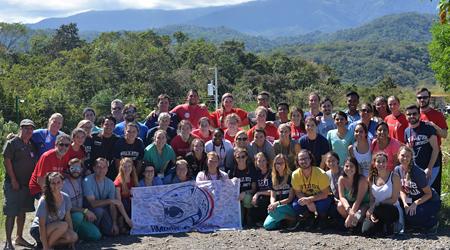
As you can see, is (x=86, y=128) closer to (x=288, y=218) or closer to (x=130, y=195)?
(x=130, y=195)

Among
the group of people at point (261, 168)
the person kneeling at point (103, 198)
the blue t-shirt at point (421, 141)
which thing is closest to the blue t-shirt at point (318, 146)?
the group of people at point (261, 168)

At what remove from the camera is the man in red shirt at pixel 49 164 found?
7.61 meters

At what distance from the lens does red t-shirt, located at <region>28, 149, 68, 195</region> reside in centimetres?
761

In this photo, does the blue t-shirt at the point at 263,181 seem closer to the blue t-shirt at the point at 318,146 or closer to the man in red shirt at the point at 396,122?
the blue t-shirt at the point at 318,146

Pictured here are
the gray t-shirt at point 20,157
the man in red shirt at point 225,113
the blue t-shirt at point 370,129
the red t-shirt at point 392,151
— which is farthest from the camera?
the man in red shirt at point 225,113

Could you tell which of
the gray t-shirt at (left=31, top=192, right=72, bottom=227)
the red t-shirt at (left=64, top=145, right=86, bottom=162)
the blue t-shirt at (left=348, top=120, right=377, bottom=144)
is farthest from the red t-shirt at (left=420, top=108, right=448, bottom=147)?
the gray t-shirt at (left=31, top=192, right=72, bottom=227)

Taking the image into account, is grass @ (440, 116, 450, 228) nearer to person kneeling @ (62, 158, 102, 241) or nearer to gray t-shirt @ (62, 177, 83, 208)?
person kneeling @ (62, 158, 102, 241)

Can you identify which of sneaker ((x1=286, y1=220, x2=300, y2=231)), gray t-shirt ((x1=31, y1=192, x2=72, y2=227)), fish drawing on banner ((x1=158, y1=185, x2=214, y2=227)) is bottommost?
sneaker ((x1=286, y1=220, x2=300, y2=231))

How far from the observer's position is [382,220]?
25.4 ft

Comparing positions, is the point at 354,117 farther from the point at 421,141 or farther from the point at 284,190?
the point at 284,190

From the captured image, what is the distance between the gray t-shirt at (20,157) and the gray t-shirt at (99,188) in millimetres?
763

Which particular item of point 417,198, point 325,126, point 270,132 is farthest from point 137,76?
point 417,198

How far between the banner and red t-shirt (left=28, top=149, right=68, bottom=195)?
4.35 feet

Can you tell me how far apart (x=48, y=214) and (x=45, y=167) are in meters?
0.71
